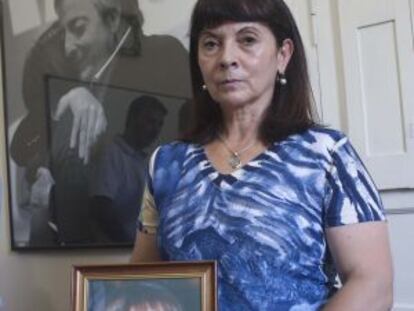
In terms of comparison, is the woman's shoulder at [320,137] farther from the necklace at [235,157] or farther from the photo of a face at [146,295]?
the photo of a face at [146,295]

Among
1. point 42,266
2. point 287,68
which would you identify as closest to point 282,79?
point 287,68

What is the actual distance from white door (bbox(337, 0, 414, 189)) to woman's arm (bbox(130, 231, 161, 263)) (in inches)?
20.3

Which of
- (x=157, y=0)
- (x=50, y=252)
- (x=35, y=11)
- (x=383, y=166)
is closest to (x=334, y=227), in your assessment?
(x=383, y=166)

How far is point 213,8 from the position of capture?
2.63 ft

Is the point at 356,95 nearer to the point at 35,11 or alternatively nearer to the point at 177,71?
the point at 177,71

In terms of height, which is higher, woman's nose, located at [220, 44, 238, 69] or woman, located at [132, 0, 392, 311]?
woman's nose, located at [220, 44, 238, 69]

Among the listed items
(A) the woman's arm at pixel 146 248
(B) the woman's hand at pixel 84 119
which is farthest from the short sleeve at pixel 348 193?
(B) the woman's hand at pixel 84 119

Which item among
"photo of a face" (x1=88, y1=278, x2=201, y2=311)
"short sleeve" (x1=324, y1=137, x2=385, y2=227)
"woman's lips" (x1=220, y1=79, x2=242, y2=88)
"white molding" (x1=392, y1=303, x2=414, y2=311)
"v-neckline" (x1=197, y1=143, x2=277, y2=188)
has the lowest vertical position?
"white molding" (x1=392, y1=303, x2=414, y2=311)

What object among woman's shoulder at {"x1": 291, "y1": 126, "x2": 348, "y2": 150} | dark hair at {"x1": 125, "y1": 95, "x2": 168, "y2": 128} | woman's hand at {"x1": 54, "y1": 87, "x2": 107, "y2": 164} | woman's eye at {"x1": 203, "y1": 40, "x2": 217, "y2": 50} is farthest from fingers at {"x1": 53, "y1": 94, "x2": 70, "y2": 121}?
woman's shoulder at {"x1": 291, "y1": 126, "x2": 348, "y2": 150}

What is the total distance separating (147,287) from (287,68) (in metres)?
0.35

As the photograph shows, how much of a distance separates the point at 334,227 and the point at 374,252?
5 cm

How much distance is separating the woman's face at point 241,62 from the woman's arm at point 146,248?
232 mm

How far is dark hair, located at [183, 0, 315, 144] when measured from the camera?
79 cm

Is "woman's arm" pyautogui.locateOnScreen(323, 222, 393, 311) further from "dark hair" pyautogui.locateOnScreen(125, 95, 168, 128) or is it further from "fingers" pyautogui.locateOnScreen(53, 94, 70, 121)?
"fingers" pyautogui.locateOnScreen(53, 94, 70, 121)
